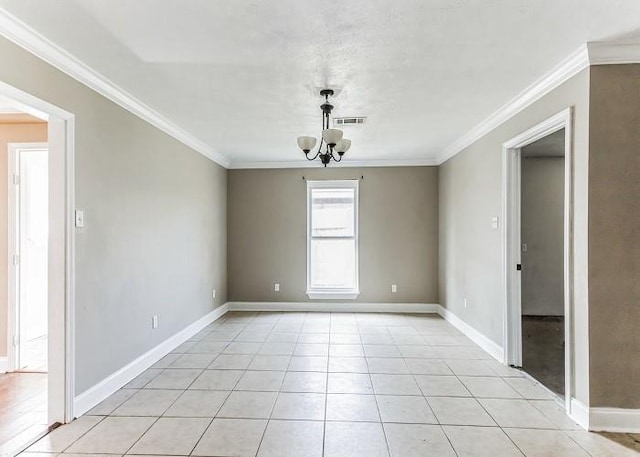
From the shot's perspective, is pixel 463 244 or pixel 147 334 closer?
pixel 147 334

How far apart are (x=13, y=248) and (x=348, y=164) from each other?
4308mm

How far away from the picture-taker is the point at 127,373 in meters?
3.01

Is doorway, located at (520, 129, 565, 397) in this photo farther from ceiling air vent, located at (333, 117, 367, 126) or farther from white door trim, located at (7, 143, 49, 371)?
white door trim, located at (7, 143, 49, 371)

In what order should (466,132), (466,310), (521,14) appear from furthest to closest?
(466,310) → (466,132) → (521,14)

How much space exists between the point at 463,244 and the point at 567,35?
2822 mm

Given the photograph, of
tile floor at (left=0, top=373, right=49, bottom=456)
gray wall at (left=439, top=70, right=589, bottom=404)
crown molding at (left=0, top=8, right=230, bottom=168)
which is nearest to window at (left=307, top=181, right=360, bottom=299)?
gray wall at (left=439, top=70, right=589, bottom=404)

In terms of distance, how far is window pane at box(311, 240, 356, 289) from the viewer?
5.82m

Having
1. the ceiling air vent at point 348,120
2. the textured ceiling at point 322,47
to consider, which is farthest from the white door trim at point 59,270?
the ceiling air vent at point 348,120

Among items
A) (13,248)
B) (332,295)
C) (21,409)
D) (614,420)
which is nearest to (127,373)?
(21,409)

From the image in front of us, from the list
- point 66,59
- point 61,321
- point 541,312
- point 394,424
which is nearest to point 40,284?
point 61,321

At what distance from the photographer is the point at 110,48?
218 centimetres

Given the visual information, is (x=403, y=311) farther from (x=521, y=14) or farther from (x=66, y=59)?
(x=66, y=59)

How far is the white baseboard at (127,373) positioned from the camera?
8.19ft

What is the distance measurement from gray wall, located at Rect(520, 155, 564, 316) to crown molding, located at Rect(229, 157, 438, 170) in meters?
1.53
